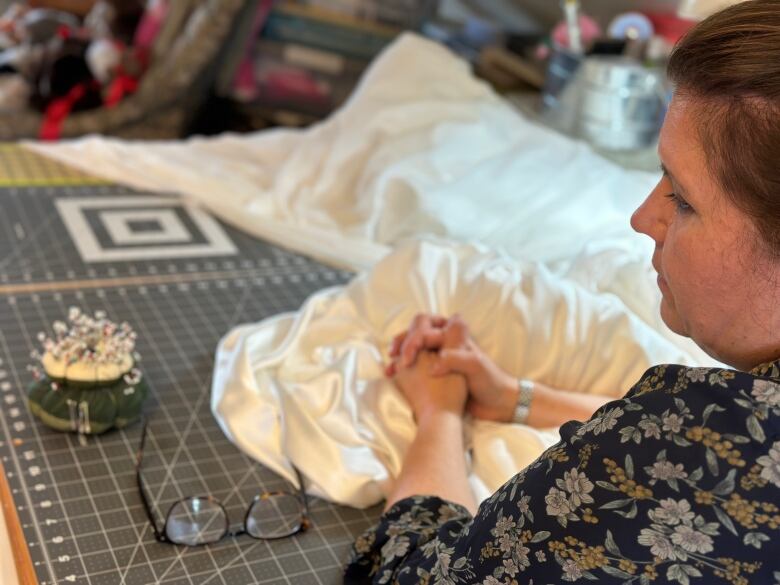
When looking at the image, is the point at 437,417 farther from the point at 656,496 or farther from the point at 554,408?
the point at 656,496

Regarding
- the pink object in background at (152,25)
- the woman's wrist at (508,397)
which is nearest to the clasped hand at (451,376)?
the woman's wrist at (508,397)

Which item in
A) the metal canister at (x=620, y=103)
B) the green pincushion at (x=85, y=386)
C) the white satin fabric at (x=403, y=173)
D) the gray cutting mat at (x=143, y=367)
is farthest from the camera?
the metal canister at (x=620, y=103)

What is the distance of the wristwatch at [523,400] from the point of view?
1406 mm

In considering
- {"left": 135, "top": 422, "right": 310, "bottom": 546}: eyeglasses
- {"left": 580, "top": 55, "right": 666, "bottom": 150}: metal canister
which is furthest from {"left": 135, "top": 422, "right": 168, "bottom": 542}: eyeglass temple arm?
{"left": 580, "top": 55, "right": 666, "bottom": 150}: metal canister

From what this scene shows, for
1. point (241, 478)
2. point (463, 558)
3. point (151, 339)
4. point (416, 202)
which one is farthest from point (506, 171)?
point (463, 558)

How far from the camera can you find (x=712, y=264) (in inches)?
32.2

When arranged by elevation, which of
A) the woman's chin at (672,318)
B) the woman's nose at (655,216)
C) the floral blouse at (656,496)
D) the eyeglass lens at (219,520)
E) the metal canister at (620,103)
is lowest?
the eyeglass lens at (219,520)

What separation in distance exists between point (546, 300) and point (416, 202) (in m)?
0.61

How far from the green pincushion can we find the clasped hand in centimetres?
38

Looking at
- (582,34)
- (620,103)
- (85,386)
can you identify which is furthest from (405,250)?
(582,34)

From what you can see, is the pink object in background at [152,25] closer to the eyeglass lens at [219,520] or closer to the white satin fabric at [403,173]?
the white satin fabric at [403,173]

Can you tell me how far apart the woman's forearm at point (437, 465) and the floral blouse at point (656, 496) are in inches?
10.7

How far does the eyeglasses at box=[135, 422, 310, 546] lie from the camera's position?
3.86 ft

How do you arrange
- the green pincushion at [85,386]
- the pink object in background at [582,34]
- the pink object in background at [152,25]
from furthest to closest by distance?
the pink object in background at [152,25] < the pink object in background at [582,34] < the green pincushion at [85,386]
